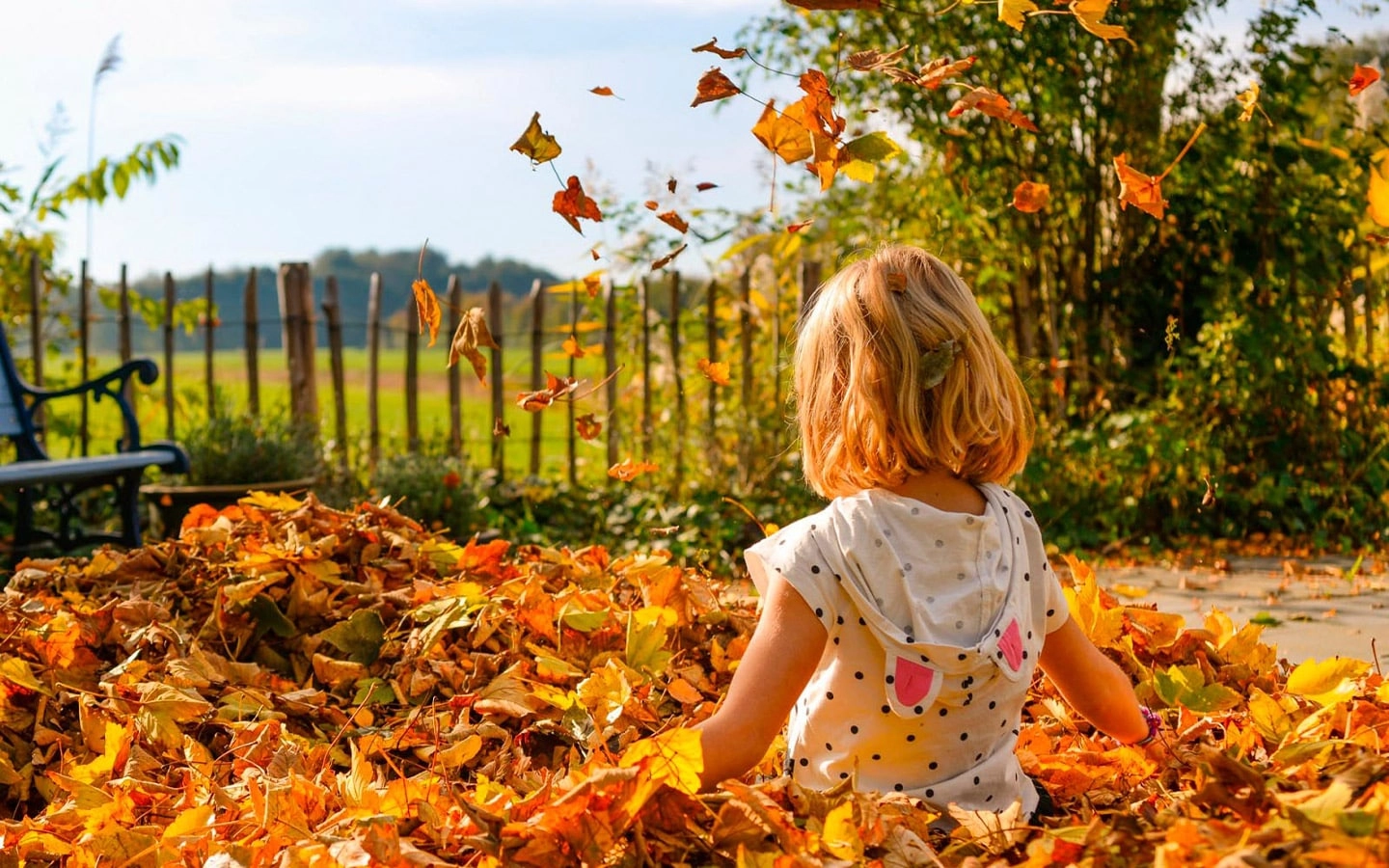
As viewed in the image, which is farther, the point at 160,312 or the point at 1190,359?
the point at 160,312

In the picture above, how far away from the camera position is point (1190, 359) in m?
5.84

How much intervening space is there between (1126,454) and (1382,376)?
139 centimetres

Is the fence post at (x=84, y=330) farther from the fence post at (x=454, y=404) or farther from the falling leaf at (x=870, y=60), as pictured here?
the falling leaf at (x=870, y=60)

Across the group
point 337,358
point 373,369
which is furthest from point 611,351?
point 337,358

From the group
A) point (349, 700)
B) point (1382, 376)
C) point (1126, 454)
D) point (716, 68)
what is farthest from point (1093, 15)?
point (1382, 376)

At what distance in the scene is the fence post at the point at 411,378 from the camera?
249 inches

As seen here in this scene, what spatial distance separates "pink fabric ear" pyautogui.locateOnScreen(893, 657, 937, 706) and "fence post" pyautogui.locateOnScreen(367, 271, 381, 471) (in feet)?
16.6

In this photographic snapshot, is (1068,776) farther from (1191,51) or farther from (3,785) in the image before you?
(1191,51)

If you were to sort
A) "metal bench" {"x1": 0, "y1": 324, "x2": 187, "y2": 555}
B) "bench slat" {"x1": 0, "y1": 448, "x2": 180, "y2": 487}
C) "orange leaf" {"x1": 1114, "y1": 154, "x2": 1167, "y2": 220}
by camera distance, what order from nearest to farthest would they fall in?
"orange leaf" {"x1": 1114, "y1": 154, "x2": 1167, "y2": 220}
"bench slat" {"x1": 0, "y1": 448, "x2": 180, "y2": 487}
"metal bench" {"x1": 0, "y1": 324, "x2": 187, "y2": 555}

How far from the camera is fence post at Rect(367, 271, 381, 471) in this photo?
6.33 meters

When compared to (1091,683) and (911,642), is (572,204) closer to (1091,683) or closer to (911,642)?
(911,642)

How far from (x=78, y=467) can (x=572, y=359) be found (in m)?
2.75

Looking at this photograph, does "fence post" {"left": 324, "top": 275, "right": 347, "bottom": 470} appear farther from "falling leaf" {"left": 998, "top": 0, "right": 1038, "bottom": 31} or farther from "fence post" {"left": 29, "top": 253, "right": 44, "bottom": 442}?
"falling leaf" {"left": 998, "top": 0, "right": 1038, "bottom": 31}

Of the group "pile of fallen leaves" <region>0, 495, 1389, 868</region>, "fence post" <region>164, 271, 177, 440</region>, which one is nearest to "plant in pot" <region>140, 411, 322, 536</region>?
"fence post" <region>164, 271, 177, 440</region>
